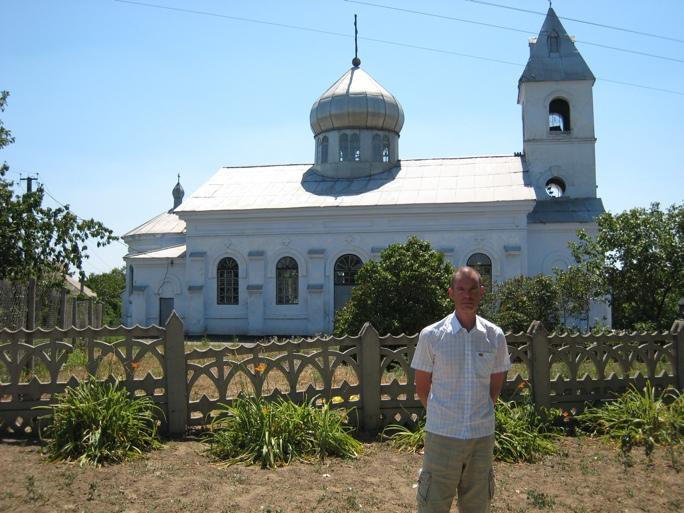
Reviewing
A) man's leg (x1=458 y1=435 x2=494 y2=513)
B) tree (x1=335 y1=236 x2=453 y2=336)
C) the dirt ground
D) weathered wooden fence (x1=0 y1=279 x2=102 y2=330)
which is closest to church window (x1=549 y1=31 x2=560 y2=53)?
tree (x1=335 y1=236 x2=453 y2=336)

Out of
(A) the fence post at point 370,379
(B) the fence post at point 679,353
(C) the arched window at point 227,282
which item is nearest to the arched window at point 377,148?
(C) the arched window at point 227,282

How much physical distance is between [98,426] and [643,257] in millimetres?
14130

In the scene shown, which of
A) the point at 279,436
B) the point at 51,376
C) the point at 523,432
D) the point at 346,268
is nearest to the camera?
the point at 279,436

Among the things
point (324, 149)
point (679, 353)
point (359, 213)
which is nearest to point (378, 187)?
point (359, 213)

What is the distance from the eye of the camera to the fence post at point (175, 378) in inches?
311

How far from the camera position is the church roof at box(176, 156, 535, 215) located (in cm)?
2517

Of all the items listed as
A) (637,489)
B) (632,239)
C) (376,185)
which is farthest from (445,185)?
(637,489)

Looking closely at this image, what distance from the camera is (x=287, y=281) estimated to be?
86.0 feet

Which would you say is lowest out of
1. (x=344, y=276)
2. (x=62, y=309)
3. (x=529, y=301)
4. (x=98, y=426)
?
(x=98, y=426)

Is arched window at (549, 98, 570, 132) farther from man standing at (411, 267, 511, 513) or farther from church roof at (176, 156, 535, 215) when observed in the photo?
man standing at (411, 267, 511, 513)

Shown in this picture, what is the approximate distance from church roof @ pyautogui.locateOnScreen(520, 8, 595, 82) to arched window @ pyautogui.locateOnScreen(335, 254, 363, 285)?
36.0 feet

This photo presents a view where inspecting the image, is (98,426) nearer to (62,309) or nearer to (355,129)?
(62,309)

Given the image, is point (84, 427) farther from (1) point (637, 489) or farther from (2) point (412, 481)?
(1) point (637, 489)

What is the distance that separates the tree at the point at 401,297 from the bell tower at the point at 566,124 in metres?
14.0
